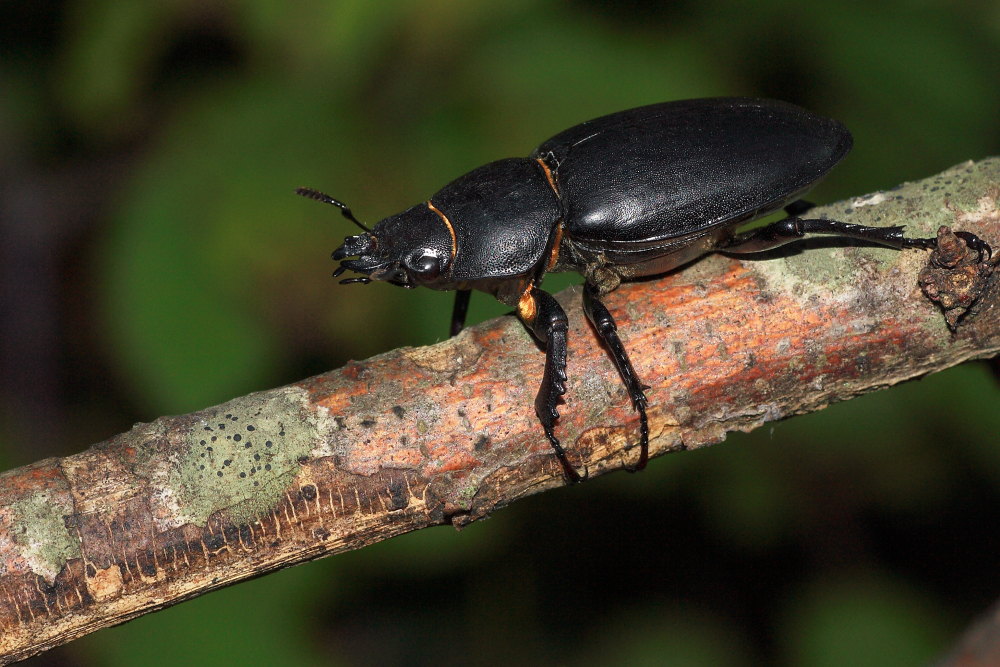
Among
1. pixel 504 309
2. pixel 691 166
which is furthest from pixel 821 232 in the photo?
pixel 504 309

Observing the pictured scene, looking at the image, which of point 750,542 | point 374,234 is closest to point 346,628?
point 750,542

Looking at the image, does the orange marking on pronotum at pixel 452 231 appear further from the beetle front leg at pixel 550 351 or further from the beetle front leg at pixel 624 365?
the beetle front leg at pixel 624 365

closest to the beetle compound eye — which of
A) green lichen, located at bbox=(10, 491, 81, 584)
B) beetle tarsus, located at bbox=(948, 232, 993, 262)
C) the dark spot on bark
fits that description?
the dark spot on bark

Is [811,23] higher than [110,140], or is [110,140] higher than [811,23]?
[110,140]

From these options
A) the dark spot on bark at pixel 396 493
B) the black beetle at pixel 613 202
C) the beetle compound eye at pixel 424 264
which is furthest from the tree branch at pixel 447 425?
the beetle compound eye at pixel 424 264

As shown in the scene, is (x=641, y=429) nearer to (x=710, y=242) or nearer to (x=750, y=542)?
(x=710, y=242)

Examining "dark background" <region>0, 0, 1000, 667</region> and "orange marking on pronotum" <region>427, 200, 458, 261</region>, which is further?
"dark background" <region>0, 0, 1000, 667</region>

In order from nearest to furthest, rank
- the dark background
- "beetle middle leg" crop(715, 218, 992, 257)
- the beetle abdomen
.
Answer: "beetle middle leg" crop(715, 218, 992, 257) < the beetle abdomen < the dark background

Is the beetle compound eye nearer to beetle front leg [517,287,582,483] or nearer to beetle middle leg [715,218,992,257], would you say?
beetle front leg [517,287,582,483]
